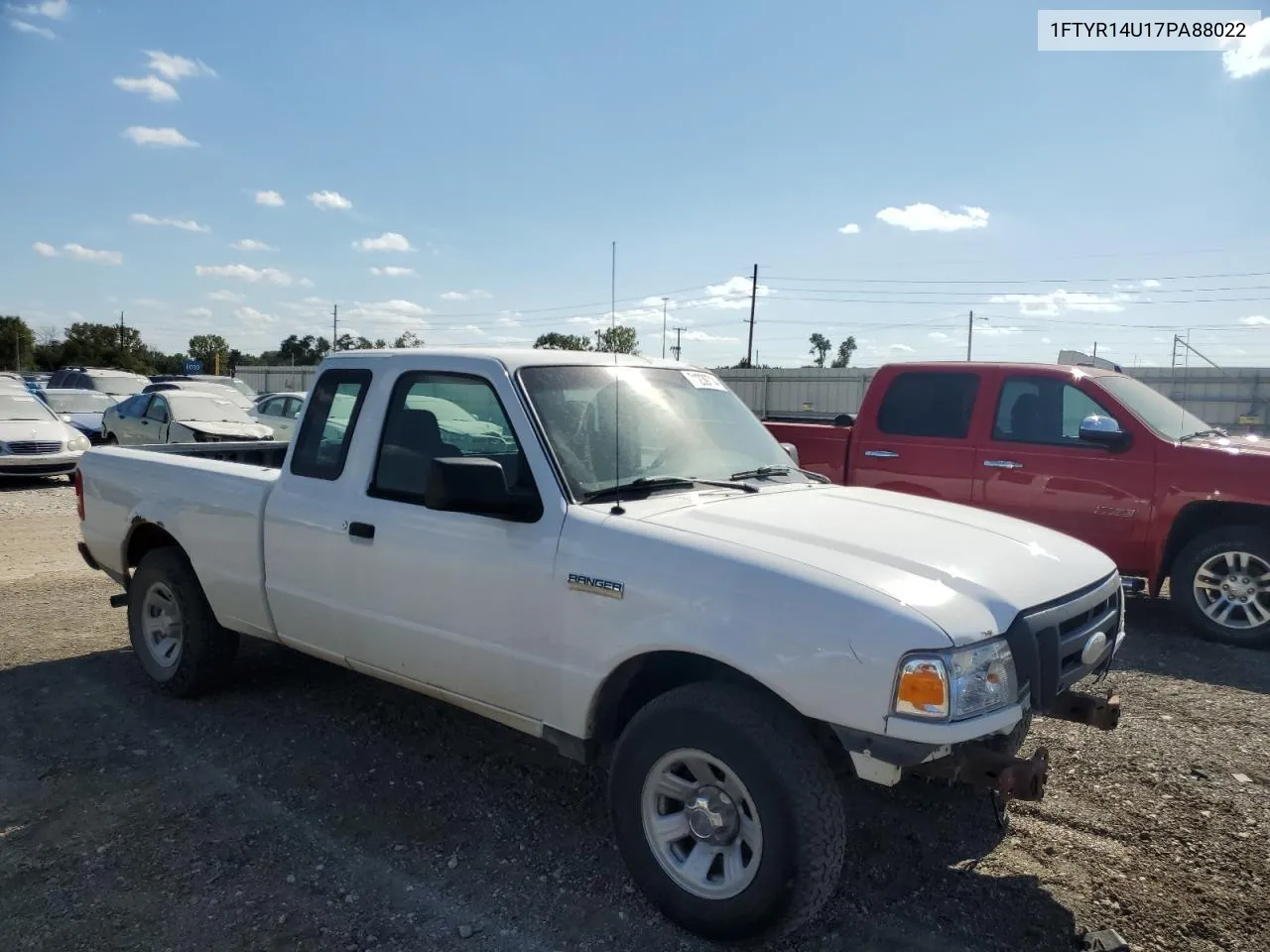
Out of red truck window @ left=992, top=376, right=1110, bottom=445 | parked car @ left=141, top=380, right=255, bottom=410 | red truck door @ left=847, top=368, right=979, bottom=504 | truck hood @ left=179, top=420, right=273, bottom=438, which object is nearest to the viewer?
red truck window @ left=992, top=376, right=1110, bottom=445

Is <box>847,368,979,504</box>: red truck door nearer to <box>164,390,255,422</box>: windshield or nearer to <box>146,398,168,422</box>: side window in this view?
<box>164,390,255,422</box>: windshield

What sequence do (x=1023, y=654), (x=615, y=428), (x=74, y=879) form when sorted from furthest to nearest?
(x=615, y=428), (x=74, y=879), (x=1023, y=654)

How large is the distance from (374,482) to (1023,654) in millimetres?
2683

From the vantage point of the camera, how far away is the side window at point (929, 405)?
24.5ft

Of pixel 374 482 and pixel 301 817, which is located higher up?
pixel 374 482

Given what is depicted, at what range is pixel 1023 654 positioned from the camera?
→ 2.79 metres

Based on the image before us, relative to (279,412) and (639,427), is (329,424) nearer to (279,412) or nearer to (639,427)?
(639,427)

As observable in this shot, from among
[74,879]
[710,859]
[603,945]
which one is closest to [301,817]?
[74,879]

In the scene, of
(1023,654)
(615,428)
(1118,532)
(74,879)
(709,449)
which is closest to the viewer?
(1023,654)

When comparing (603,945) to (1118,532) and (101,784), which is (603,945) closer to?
(101,784)

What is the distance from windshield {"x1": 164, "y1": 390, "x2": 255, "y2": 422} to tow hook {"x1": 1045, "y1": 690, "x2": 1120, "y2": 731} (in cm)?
1531

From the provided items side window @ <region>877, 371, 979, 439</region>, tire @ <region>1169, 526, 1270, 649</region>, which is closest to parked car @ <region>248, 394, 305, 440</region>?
side window @ <region>877, 371, 979, 439</region>

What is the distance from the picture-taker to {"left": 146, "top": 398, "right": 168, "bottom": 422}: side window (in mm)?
15742

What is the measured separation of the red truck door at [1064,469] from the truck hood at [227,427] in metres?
11.4
